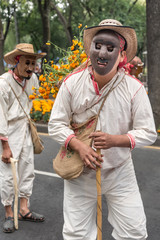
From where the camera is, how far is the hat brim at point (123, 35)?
7.75ft

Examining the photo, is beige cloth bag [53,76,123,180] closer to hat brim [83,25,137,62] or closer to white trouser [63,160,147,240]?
white trouser [63,160,147,240]

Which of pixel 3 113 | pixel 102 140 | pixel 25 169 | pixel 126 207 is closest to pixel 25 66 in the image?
pixel 3 113

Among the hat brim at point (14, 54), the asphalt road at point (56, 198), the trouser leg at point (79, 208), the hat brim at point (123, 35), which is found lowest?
the asphalt road at point (56, 198)

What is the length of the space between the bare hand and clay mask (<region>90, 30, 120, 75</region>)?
44 centimetres

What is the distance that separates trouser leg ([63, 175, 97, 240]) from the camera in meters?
2.58

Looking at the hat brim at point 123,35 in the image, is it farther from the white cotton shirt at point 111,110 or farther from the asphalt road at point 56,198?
the asphalt road at point 56,198

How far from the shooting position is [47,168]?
6.10 meters

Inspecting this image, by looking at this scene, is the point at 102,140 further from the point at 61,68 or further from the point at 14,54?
the point at 14,54

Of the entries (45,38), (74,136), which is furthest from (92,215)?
(45,38)

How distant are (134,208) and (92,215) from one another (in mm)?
377

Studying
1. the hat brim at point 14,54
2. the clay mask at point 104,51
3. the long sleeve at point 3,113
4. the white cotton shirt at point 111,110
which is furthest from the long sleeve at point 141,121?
the hat brim at point 14,54

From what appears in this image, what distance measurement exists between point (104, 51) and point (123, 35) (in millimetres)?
191

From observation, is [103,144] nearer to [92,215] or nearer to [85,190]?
[85,190]

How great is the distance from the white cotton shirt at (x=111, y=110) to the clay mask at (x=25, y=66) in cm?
143
